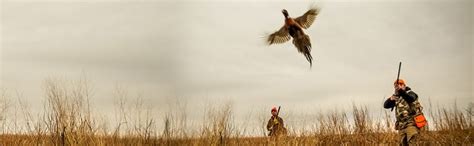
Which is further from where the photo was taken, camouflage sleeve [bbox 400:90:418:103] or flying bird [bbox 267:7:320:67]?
camouflage sleeve [bbox 400:90:418:103]

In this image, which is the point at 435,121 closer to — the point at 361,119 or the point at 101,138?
the point at 361,119

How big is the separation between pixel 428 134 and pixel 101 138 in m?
6.44

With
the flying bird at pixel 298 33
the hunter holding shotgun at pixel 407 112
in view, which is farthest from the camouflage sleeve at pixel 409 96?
the flying bird at pixel 298 33

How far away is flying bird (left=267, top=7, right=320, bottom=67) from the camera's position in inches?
254

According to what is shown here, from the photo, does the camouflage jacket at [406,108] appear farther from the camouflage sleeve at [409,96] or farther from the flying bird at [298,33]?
the flying bird at [298,33]

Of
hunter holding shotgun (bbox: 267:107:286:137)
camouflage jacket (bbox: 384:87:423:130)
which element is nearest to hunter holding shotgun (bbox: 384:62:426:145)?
camouflage jacket (bbox: 384:87:423:130)

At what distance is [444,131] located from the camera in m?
9.84

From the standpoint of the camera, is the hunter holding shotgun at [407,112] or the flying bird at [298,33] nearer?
the flying bird at [298,33]

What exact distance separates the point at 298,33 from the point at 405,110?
242 centimetres

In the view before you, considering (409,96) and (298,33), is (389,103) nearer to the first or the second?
(409,96)

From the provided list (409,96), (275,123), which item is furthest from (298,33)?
(275,123)

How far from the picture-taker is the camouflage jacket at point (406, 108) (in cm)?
770

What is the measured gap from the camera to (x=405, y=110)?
7805 millimetres

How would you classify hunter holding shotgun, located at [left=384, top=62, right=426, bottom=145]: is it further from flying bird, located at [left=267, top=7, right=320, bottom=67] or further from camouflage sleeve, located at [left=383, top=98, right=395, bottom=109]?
flying bird, located at [left=267, top=7, right=320, bottom=67]
